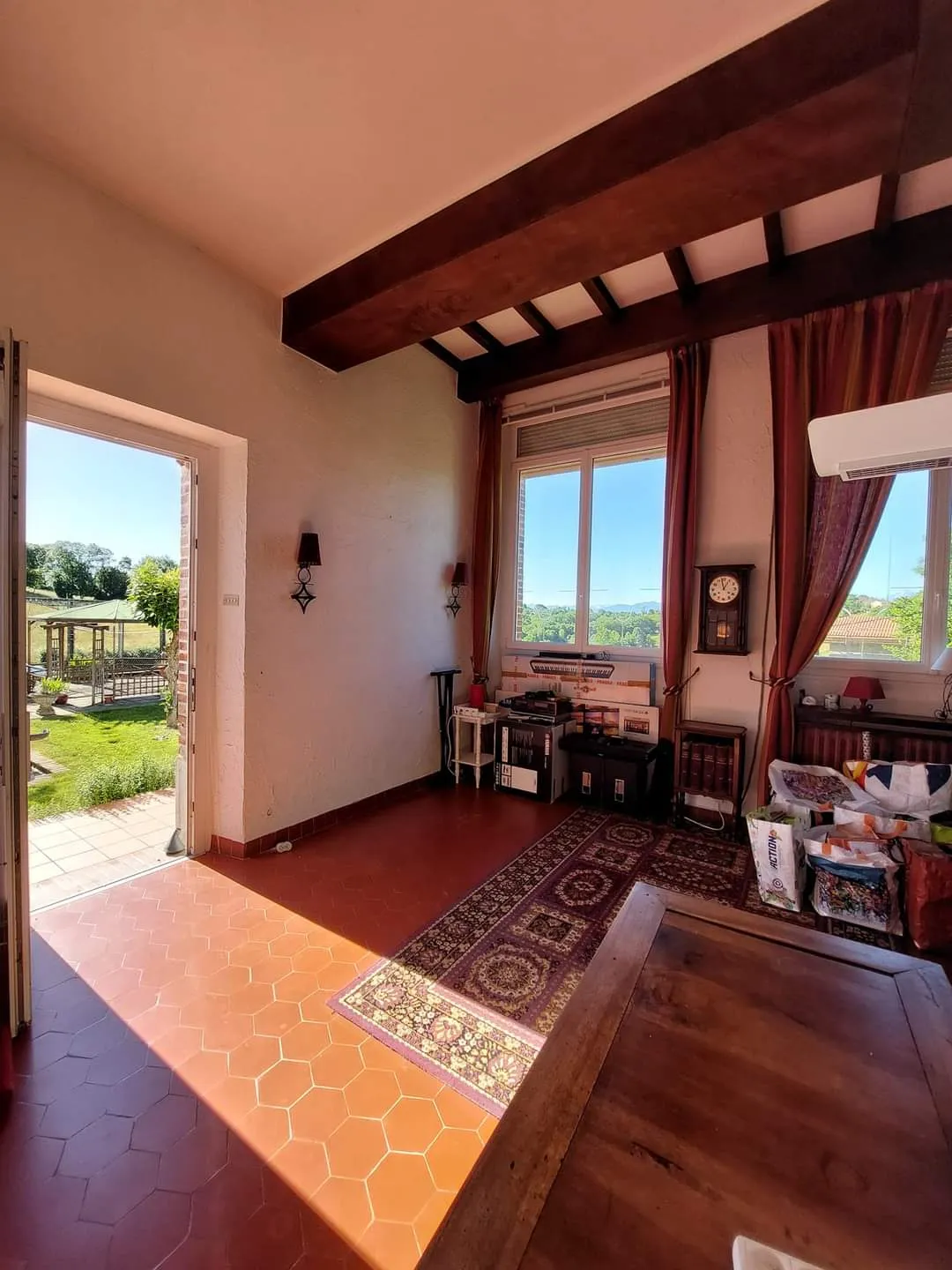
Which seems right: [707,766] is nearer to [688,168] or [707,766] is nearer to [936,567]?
[936,567]

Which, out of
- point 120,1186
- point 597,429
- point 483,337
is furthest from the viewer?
point 597,429

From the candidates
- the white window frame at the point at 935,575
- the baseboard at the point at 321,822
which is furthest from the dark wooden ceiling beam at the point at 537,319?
the baseboard at the point at 321,822

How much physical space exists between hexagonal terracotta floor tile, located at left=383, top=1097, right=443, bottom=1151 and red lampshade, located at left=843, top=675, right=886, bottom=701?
3023 mm

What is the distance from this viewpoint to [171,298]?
2.65 metres

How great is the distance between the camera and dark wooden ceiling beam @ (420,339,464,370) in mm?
4316

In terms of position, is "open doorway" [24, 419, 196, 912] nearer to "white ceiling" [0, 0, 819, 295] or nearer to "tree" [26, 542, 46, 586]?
"tree" [26, 542, 46, 586]

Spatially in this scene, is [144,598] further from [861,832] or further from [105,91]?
[861,832]

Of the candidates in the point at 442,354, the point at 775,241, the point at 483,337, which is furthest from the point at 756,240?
the point at 442,354

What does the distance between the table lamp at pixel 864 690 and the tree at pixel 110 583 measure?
420 centimetres

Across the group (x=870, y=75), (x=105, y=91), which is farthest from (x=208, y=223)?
(x=870, y=75)

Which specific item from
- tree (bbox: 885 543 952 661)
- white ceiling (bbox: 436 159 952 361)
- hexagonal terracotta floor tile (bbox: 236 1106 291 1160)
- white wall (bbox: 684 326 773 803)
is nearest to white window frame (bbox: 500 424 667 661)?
white wall (bbox: 684 326 773 803)

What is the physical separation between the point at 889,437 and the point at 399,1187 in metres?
2.01

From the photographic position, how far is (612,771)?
3928mm

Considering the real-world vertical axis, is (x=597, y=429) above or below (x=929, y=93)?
below
